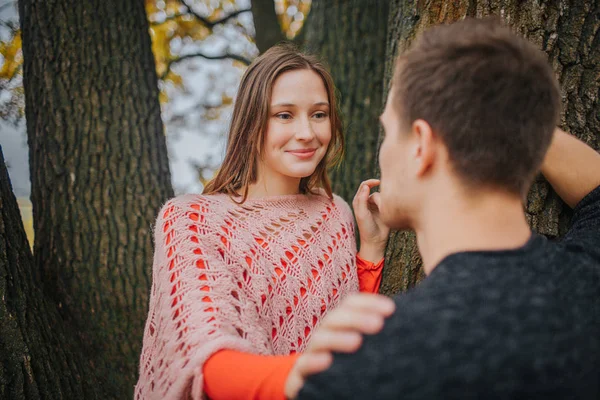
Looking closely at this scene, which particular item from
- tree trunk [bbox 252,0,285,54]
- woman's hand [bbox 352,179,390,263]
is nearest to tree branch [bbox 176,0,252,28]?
tree trunk [bbox 252,0,285,54]

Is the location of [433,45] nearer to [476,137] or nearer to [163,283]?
[476,137]

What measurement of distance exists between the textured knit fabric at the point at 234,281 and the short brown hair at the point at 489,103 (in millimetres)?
777

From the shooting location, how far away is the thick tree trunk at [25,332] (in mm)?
2057

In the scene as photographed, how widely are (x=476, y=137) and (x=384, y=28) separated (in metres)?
2.97

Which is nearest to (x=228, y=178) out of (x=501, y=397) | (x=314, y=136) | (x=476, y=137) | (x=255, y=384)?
(x=314, y=136)

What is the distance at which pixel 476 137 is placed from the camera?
1.09 meters

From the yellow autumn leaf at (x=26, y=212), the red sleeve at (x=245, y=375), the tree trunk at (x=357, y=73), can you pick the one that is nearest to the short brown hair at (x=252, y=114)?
the red sleeve at (x=245, y=375)

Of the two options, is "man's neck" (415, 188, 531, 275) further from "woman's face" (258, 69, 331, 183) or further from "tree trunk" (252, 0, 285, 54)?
"tree trunk" (252, 0, 285, 54)

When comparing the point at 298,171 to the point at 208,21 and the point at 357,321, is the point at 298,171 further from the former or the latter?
the point at 208,21

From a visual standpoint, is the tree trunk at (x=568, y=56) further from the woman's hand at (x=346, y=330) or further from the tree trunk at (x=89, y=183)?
the tree trunk at (x=89, y=183)

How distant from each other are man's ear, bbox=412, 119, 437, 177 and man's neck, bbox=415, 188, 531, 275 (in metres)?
0.09

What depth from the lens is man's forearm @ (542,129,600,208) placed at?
1523 millimetres

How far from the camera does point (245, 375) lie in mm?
1224

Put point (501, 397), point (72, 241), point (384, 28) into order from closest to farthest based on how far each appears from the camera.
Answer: point (501, 397) < point (72, 241) < point (384, 28)
